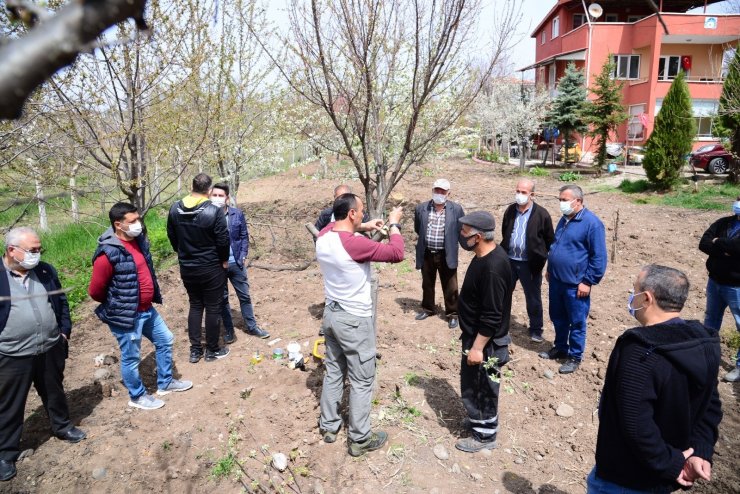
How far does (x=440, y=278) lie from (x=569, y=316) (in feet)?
5.66

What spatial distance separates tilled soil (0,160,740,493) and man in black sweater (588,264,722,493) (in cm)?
137

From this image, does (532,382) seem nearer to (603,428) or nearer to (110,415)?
(603,428)

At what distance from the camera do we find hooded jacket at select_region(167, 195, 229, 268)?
4625mm

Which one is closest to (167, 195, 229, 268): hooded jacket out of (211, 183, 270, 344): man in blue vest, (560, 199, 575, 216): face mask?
(211, 183, 270, 344): man in blue vest

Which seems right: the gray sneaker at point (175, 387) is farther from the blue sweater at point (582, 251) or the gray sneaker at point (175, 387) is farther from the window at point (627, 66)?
the window at point (627, 66)

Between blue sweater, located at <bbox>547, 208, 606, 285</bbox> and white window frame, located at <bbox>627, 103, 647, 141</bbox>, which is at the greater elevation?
white window frame, located at <bbox>627, 103, 647, 141</bbox>

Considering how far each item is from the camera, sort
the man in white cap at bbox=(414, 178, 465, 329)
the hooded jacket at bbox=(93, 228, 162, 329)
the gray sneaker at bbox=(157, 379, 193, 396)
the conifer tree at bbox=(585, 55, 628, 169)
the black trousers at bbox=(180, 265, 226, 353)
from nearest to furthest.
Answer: the hooded jacket at bbox=(93, 228, 162, 329)
the gray sneaker at bbox=(157, 379, 193, 396)
the black trousers at bbox=(180, 265, 226, 353)
the man in white cap at bbox=(414, 178, 465, 329)
the conifer tree at bbox=(585, 55, 628, 169)

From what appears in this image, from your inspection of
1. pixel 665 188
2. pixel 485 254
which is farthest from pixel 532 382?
pixel 665 188

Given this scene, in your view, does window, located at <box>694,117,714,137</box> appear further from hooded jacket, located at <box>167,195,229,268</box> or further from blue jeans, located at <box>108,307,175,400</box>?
blue jeans, located at <box>108,307,175,400</box>

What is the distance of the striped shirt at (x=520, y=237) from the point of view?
520 cm

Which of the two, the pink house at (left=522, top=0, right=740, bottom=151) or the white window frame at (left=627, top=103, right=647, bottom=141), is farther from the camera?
the white window frame at (left=627, top=103, right=647, bottom=141)

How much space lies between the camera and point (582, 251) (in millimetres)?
4664

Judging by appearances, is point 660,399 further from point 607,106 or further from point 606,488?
point 607,106

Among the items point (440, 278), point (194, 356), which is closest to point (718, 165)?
point (440, 278)
